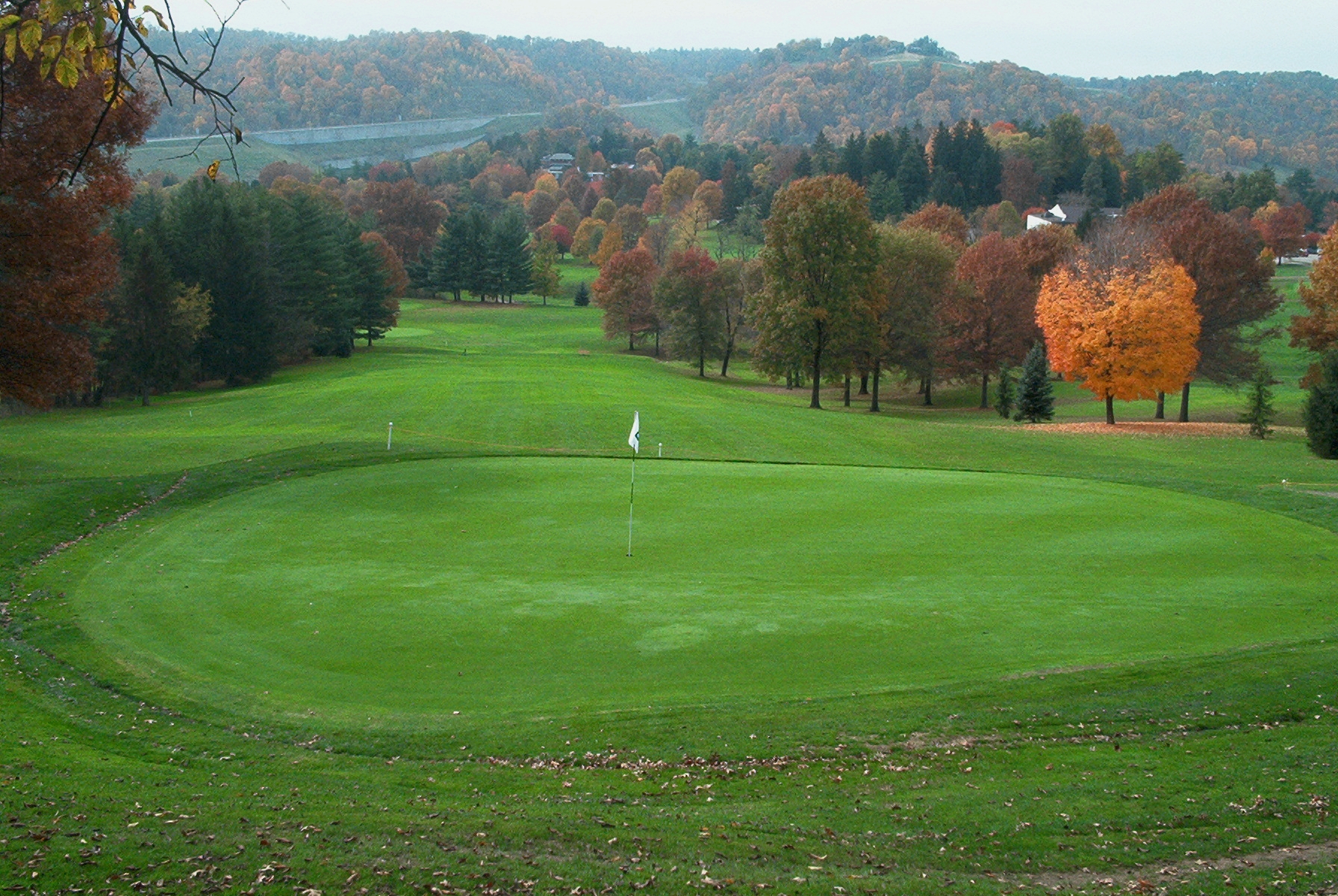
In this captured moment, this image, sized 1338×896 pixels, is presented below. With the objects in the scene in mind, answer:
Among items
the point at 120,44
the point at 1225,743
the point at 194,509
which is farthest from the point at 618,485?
the point at 120,44

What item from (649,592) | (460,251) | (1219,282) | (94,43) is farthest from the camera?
(460,251)

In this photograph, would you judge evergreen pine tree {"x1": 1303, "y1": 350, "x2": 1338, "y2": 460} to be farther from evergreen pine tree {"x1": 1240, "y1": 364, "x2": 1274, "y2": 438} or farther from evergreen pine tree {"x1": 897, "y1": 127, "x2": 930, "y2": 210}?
evergreen pine tree {"x1": 897, "y1": 127, "x2": 930, "y2": 210}

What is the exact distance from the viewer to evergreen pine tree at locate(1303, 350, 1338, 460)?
3631cm

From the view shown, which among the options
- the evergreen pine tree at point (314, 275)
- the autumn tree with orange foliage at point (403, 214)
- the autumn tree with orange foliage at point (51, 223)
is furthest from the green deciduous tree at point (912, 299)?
the autumn tree with orange foliage at point (403, 214)

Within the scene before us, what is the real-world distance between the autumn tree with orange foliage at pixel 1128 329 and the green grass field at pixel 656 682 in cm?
2137

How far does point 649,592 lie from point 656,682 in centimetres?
333

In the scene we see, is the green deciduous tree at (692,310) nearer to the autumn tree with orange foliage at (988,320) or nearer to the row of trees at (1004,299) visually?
the row of trees at (1004,299)

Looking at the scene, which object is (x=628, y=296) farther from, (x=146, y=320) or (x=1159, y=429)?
(x=1159, y=429)

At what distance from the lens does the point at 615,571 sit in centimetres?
1694

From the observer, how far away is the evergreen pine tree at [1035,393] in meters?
52.1

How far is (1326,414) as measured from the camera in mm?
A: 36344

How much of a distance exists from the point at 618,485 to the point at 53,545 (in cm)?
1152

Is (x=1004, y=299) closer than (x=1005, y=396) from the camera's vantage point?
No

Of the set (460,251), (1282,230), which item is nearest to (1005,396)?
(460,251)
